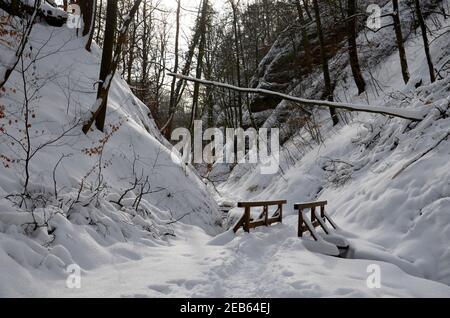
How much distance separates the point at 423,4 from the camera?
1866 cm

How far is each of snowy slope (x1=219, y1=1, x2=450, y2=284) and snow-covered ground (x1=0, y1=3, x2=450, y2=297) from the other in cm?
3

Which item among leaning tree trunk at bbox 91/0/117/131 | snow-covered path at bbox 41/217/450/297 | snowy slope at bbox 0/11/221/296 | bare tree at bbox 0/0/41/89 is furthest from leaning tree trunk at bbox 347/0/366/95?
bare tree at bbox 0/0/41/89

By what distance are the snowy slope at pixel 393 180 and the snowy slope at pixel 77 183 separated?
133 inches

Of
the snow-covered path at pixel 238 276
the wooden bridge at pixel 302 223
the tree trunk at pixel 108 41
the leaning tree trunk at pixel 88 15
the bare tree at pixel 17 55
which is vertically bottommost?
the snow-covered path at pixel 238 276

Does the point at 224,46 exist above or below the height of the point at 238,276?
above

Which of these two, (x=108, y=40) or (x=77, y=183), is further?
(x=108, y=40)

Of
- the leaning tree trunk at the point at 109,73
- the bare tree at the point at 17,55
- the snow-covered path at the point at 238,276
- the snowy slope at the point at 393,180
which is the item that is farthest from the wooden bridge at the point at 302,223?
the bare tree at the point at 17,55

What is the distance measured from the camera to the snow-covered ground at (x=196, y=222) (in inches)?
181

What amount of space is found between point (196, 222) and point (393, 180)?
501 centimetres

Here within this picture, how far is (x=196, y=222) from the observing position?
9891 mm

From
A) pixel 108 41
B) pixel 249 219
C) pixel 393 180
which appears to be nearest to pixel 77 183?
pixel 249 219

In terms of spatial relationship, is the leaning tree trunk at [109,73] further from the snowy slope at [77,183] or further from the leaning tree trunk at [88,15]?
the leaning tree trunk at [88,15]

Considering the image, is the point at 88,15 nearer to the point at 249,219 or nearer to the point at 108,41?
the point at 108,41
